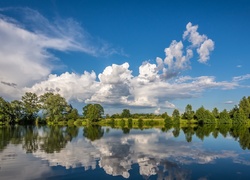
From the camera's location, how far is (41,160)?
1112 inches

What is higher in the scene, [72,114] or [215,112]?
[215,112]

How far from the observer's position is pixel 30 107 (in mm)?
135375

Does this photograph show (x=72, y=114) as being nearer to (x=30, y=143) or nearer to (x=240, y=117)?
(x=240, y=117)

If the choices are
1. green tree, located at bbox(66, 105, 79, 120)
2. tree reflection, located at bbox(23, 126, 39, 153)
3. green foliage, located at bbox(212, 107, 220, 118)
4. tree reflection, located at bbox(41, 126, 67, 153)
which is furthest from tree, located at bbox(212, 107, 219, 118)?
tree reflection, located at bbox(23, 126, 39, 153)

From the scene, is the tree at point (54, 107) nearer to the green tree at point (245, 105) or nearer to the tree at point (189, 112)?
the tree at point (189, 112)

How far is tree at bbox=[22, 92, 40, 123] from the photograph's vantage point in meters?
133

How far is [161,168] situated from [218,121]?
14230 centimetres

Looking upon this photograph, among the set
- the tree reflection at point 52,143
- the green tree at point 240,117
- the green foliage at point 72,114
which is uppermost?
the green foliage at point 72,114

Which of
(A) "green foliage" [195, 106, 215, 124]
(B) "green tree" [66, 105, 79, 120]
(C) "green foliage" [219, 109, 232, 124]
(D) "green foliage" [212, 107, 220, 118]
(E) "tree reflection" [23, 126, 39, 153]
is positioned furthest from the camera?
(D) "green foliage" [212, 107, 220, 118]

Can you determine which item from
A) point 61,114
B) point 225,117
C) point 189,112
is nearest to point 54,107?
point 61,114

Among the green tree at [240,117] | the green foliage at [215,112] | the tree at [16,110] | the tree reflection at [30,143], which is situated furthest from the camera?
the green foliage at [215,112]

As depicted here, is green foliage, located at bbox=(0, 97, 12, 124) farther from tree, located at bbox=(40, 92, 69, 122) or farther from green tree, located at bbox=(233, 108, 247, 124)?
green tree, located at bbox=(233, 108, 247, 124)

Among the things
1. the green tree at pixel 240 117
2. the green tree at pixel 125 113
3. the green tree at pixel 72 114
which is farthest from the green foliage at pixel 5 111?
the green tree at pixel 240 117

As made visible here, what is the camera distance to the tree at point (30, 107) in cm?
13293
